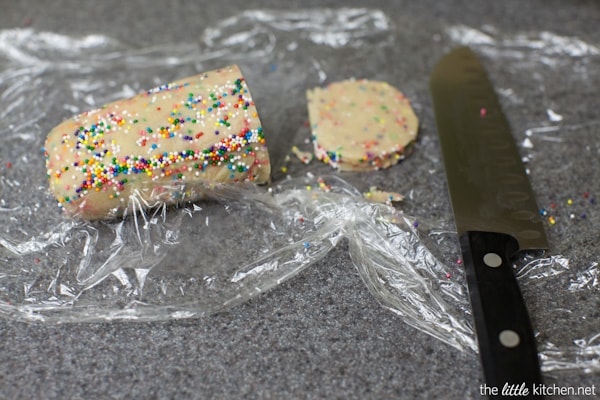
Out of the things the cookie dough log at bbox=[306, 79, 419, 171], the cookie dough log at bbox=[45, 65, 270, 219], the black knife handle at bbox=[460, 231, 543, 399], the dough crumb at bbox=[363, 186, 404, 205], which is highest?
the cookie dough log at bbox=[45, 65, 270, 219]

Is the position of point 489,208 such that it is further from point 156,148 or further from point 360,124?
point 156,148

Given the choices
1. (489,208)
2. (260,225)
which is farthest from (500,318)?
(260,225)

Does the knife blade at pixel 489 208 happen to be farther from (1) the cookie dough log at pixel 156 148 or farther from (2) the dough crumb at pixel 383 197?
(1) the cookie dough log at pixel 156 148

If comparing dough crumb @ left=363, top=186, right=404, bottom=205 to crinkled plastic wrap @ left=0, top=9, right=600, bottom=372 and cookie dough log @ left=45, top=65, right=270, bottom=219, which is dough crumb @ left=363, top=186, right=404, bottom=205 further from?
cookie dough log @ left=45, top=65, right=270, bottom=219

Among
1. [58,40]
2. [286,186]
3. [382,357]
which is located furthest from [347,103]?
[58,40]

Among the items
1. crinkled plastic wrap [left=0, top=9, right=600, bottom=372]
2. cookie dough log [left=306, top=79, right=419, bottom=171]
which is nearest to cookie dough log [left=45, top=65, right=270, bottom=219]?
crinkled plastic wrap [left=0, top=9, right=600, bottom=372]
